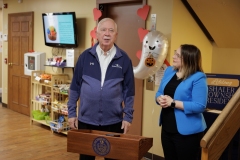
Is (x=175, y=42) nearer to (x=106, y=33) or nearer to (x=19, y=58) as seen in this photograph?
(x=106, y=33)

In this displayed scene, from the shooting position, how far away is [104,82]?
2264 millimetres

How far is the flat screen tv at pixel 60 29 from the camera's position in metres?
4.87

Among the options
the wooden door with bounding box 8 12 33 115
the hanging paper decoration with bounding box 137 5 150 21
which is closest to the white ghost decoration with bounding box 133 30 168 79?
the hanging paper decoration with bounding box 137 5 150 21

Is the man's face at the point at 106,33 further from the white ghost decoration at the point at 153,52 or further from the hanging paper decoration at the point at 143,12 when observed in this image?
the hanging paper decoration at the point at 143,12

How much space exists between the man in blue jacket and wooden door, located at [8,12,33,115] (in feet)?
13.6

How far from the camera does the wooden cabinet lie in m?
4.92

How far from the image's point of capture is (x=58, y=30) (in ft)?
16.9

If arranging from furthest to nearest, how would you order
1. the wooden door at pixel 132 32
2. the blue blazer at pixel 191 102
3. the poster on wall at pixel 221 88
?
the wooden door at pixel 132 32 < the poster on wall at pixel 221 88 < the blue blazer at pixel 191 102

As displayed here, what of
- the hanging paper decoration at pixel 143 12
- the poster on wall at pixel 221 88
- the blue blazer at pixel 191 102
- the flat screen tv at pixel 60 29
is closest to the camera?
the blue blazer at pixel 191 102

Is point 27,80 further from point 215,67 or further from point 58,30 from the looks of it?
point 215,67

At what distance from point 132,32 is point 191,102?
193 cm

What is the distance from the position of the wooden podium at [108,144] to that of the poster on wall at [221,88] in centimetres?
151

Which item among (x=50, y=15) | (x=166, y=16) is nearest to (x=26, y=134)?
(x=50, y=15)

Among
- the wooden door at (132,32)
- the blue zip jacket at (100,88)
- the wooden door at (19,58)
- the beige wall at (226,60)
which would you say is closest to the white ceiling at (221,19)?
the beige wall at (226,60)
